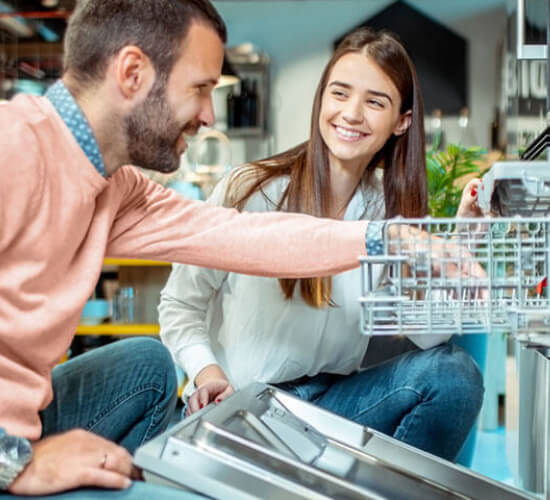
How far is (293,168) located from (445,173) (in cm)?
85

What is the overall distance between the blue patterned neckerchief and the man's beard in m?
0.06

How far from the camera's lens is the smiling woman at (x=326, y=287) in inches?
55.0

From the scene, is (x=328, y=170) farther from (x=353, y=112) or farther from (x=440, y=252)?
(x=440, y=252)

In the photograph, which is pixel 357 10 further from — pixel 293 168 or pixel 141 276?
pixel 293 168

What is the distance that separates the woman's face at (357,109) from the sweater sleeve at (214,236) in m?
0.36

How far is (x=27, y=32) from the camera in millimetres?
4059

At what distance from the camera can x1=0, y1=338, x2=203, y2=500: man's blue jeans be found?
3.76 ft

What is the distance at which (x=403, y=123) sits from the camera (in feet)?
4.95

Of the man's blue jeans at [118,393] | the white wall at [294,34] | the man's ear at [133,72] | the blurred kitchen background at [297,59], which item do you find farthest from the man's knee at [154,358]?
the white wall at [294,34]

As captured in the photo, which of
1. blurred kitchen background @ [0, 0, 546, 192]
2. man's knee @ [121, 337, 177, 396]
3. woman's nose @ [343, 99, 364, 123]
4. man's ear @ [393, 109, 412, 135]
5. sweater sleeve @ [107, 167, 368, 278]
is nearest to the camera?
sweater sleeve @ [107, 167, 368, 278]

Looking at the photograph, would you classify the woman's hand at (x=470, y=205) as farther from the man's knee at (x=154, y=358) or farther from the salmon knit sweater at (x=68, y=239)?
the man's knee at (x=154, y=358)

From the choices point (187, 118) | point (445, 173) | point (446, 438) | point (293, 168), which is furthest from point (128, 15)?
point (445, 173)

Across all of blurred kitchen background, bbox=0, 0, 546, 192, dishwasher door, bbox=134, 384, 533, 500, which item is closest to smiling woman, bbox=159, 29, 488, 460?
dishwasher door, bbox=134, 384, 533, 500

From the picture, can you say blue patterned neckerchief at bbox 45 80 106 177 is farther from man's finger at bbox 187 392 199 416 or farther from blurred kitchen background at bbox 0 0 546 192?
blurred kitchen background at bbox 0 0 546 192
